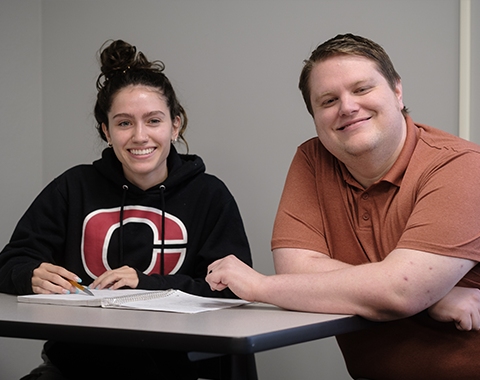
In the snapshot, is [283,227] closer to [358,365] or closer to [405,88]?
[358,365]

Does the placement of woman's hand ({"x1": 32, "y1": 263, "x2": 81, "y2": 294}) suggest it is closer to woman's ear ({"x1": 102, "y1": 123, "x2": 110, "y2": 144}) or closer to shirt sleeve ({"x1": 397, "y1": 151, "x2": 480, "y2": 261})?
woman's ear ({"x1": 102, "y1": 123, "x2": 110, "y2": 144})

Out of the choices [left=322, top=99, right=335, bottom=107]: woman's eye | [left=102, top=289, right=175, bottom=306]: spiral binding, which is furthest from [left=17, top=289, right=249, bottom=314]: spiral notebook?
[left=322, top=99, right=335, bottom=107]: woman's eye

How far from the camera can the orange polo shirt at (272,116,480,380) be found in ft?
3.58

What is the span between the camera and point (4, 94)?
8.81ft

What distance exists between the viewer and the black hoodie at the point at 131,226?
1754mm

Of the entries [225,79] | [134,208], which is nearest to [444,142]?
[134,208]

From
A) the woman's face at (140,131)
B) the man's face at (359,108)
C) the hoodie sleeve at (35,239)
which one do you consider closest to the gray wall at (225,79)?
the woman's face at (140,131)

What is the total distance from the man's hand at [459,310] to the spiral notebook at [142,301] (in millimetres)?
424

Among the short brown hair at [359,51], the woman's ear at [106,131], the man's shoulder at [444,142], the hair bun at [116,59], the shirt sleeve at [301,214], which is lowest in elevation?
the shirt sleeve at [301,214]

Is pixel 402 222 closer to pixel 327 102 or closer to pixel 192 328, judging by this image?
pixel 327 102

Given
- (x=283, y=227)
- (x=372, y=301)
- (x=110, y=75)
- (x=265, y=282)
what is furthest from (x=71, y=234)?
(x=372, y=301)

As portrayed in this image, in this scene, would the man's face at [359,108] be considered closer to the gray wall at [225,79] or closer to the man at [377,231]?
the man at [377,231]

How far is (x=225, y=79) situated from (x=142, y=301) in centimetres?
151

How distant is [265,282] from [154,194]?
32.8 inches
